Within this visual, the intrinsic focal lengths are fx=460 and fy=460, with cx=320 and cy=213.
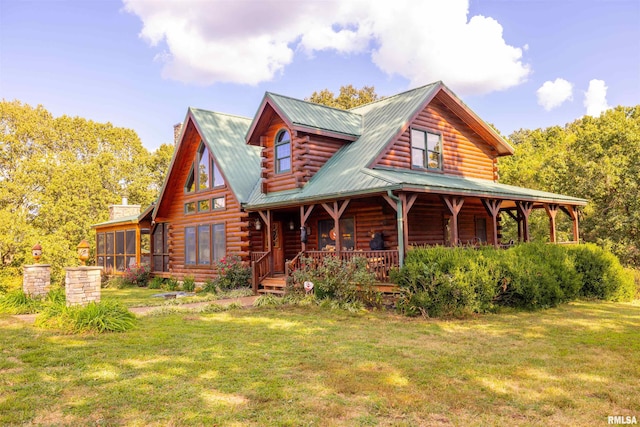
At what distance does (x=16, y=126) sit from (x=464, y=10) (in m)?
35.4

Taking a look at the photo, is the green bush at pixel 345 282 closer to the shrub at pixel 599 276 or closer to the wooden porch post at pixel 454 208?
the wooden porch post at pixel 454 208

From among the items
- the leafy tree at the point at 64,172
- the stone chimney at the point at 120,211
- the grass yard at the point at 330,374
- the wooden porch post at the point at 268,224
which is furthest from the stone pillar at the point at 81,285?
the stone chimney at the point at 120,211

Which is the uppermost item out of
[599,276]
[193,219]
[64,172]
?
[64,172]

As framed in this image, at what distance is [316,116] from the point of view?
16.8m

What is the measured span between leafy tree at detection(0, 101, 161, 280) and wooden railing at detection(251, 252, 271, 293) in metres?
14.8

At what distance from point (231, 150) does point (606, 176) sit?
62.4 ft

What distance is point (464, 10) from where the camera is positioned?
58.5 ft

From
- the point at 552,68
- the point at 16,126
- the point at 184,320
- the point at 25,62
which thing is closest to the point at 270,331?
the point at 184,320

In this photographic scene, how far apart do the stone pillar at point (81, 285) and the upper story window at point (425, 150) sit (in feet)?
35.1

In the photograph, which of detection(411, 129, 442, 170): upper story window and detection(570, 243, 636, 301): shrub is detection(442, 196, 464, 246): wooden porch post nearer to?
detection(411, 129, 442, 170): upper story window

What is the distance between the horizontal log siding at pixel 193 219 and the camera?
17.6 metres

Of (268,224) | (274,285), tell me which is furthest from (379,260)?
(268,224)

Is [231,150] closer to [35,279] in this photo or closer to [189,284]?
[189,284]

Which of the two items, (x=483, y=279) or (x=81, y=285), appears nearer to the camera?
(x=483, y=279)
